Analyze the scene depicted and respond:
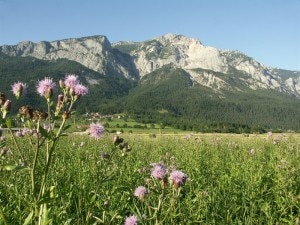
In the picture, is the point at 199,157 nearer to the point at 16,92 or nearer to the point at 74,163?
the point at 74,163

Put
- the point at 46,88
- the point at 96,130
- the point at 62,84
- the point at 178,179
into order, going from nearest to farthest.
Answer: the point at 62,84 → the point at 46,88 → the point at 178,179 → the point at 96,130

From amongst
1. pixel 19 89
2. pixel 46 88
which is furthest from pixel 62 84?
pixel 19 89

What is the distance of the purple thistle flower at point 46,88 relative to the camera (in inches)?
146

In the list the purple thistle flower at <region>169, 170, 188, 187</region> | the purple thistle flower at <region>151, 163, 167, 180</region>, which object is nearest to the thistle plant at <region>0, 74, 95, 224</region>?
the purple thistle flower at <region>169, 170, 188, 187</region>

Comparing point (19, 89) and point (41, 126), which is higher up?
point (19, 89)

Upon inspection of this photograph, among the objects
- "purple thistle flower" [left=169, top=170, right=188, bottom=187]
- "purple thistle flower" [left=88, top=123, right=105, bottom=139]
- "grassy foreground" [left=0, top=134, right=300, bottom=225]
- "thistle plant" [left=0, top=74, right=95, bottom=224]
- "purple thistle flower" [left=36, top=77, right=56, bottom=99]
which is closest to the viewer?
"thistle plant" [left=0, top=74, right=95, bottom=224]

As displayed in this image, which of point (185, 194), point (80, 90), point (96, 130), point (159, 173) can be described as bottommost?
point (185, 194)

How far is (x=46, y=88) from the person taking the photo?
3824 mm

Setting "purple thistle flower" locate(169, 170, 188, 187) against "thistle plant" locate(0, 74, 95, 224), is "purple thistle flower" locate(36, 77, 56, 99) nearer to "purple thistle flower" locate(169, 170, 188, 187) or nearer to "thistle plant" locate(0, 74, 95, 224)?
"thistle plant" locate(0, 74, 95, 224)

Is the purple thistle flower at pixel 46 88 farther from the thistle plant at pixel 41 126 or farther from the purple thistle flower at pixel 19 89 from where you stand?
the purple thistle flower at pixel 19 89

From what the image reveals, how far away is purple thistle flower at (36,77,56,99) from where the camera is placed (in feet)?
12.1

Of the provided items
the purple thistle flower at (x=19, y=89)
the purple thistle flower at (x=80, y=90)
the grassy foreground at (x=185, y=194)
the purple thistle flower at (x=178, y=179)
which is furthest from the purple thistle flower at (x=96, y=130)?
the purple thistle flower at (x=178, y=179)

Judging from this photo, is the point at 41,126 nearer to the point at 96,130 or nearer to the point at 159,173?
the point at 96,130

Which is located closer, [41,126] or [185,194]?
[41,126]
